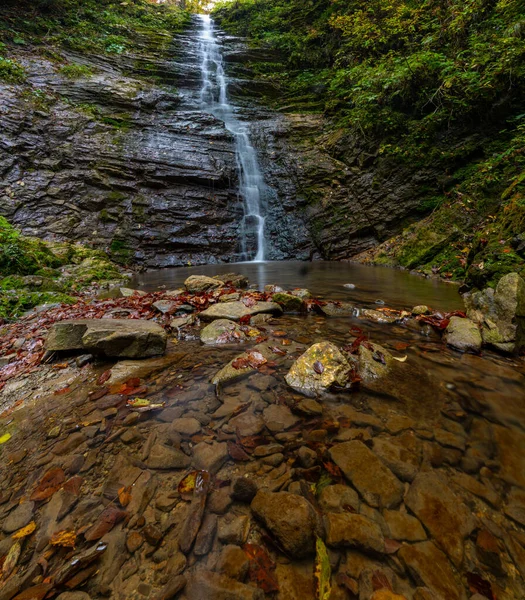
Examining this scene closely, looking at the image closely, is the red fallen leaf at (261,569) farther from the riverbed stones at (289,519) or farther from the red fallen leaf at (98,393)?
the red fallen leaf at (98,393)

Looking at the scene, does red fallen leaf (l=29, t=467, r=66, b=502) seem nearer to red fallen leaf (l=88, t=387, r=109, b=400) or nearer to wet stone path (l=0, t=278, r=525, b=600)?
wet stone path (l=0, t=278, r=525, b=600)

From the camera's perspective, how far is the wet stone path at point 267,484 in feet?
3.49

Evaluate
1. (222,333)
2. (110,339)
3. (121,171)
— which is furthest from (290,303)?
(121,171)

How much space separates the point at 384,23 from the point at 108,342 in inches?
731

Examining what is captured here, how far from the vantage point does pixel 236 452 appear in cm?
168

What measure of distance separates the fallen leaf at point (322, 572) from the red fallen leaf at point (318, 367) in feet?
3.95

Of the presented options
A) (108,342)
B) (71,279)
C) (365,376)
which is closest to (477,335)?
(365,376)

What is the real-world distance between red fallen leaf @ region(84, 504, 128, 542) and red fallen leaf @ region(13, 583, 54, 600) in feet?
0.60

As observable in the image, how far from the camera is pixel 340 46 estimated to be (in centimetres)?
1609

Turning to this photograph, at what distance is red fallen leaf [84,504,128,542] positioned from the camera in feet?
3.98

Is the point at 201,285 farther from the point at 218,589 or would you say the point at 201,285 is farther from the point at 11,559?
the point at 218,589

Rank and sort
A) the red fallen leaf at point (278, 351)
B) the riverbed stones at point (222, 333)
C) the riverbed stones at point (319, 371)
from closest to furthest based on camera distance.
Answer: the riverbed stones at point (319, 371)
the red fallen leaf at point (278, 351)
the riverbed stones at point (222, 333)


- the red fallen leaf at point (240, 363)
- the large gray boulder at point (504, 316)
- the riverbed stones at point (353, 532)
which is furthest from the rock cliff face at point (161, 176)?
the riverbed stones at point (353, 532)

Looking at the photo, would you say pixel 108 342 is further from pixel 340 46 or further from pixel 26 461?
pixel 340 46
